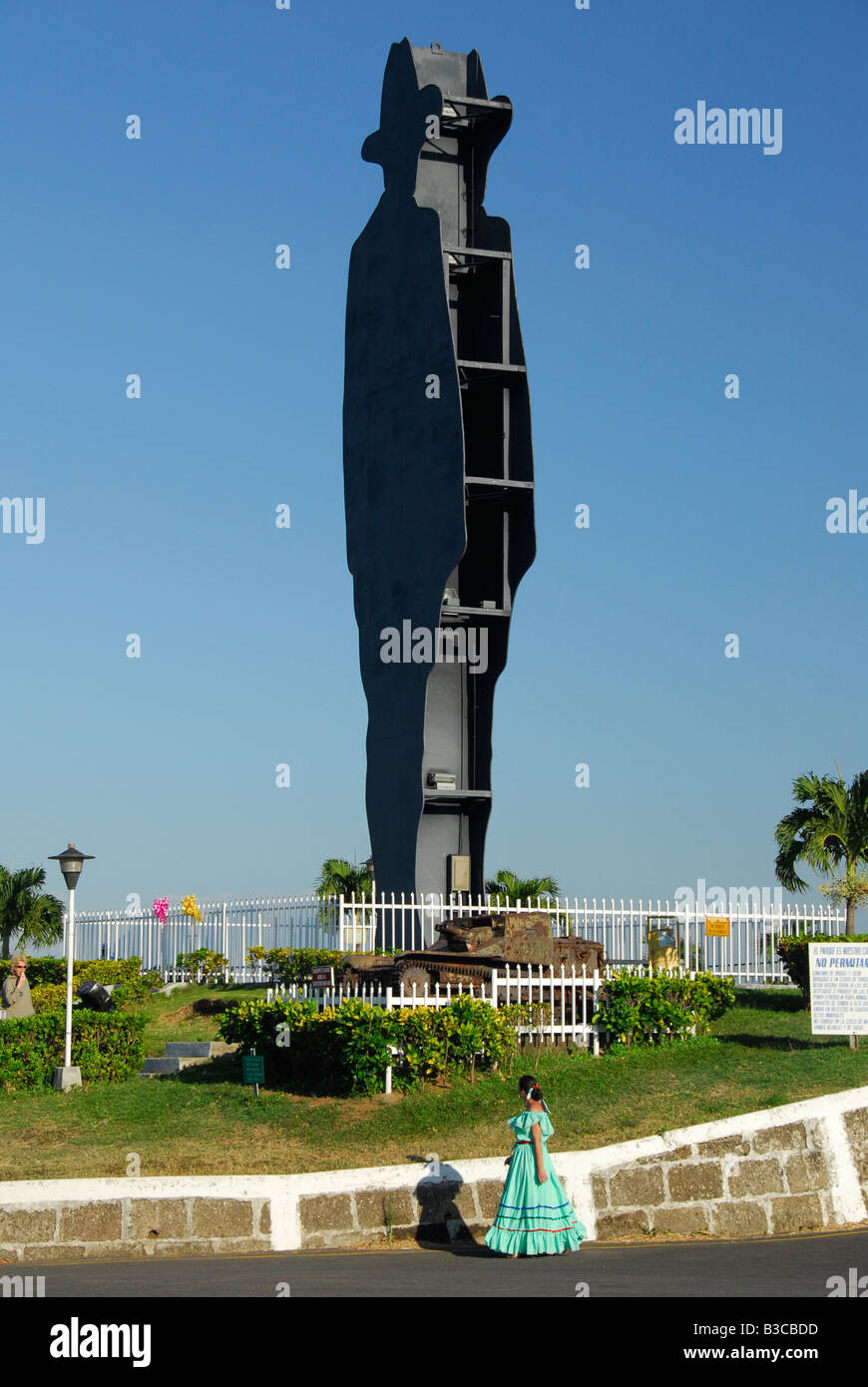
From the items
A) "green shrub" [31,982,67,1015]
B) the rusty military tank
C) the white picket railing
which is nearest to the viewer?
the white picket railing

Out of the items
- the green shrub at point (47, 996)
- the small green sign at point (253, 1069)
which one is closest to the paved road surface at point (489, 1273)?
the small green sign at point (253, 1069)

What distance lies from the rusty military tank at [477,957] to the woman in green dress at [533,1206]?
237 inches

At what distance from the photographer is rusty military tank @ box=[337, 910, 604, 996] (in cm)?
2002

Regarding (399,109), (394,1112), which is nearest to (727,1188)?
(394,1112)

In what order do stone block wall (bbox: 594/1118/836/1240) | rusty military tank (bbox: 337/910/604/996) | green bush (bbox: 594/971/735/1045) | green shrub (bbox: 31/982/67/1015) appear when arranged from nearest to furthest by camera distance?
stone block wall (bbox: 594/1118/836/1240), rusty military tank (bbox: 337/910/604/996), green bush (bbox: 594/971/735/1045), green shrub (bbox: 31/982/67/1015)

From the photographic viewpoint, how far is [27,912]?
3844 cm

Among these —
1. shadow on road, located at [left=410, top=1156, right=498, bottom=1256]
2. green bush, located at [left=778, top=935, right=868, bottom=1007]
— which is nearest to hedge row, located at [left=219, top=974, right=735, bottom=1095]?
shadow on road, located at [left=410, top=1156, right=498, bottom=1256]

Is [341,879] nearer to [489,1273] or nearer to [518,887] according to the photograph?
[518,887]

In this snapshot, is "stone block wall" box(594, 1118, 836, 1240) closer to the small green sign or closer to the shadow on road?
the shadow on road

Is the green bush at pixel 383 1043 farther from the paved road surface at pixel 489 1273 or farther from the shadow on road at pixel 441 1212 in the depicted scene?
the paved road surface at pixel 489 1273

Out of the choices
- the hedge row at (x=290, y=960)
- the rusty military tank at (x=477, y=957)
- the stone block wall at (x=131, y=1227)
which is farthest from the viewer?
the hedge row at (x=290, y=960)

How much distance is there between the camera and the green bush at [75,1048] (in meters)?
19.9

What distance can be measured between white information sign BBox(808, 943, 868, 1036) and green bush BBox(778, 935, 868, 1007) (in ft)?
14.8

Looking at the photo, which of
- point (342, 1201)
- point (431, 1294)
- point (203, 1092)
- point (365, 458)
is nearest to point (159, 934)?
point (365, 458)
